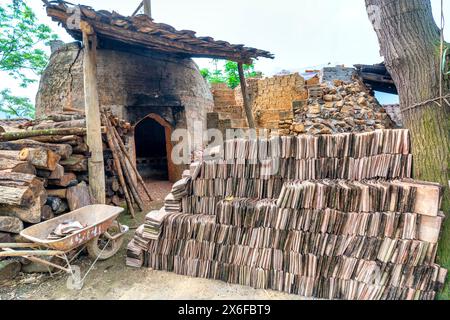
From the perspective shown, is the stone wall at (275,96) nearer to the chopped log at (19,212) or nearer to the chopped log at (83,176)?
the chopped log at (83,176)

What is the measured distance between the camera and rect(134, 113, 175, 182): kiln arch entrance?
9.93m

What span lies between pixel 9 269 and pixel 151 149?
773cm

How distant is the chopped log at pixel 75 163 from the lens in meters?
4.04

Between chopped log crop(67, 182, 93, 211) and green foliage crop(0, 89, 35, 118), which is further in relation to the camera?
green foliage crop(0, 89, 35, 118)

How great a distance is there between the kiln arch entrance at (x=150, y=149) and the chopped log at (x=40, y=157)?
6226 mm

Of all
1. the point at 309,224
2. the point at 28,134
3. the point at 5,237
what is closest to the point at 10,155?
the point at 28,134

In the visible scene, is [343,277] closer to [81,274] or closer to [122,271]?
[122,271]

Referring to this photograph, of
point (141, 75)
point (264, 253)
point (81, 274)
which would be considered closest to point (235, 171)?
point (264, 253)

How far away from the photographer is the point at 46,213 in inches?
131

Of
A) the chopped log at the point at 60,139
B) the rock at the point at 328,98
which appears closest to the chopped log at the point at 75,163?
the chopped log at the point at 60,139

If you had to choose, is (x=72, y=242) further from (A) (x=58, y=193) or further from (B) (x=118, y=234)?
(A) (x=58, y=193)

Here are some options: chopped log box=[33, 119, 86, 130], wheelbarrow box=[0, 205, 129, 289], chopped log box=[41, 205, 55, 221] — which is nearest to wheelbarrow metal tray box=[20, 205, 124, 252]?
wheelbarrow box=[0, 205, 129, 289]

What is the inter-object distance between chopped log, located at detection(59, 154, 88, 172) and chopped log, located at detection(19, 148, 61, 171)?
51cm

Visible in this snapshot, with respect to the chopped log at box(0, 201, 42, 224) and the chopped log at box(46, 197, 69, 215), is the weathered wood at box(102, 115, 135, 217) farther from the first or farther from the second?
the chopped log at box(0, 201, 42, 224)
